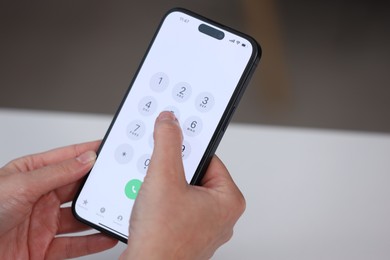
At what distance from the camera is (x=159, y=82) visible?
43cm

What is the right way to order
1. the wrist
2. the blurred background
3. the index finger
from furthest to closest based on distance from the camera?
the blurred background, the index finger, the wrist

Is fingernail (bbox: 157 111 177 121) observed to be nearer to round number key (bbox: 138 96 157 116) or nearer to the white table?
round number key (bbox: 138 96 157 116)

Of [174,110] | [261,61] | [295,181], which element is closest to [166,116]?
[174,110]

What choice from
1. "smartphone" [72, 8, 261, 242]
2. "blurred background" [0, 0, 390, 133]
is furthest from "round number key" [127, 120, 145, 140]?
"blurred background" [0, 0, 390, 133]

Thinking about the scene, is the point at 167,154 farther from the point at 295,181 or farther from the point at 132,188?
the point at 295,181

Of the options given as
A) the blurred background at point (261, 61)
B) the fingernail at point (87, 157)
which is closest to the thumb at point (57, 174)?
the fingernail at point (87, 157)

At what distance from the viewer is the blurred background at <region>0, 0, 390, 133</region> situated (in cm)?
92

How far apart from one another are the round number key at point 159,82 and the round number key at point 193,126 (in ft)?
0.11

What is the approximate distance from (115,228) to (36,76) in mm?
597

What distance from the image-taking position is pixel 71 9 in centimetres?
105

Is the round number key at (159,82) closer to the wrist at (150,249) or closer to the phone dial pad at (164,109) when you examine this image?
the phone dial pad at (164,109)

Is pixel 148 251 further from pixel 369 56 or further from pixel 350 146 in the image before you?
pixel 369 56

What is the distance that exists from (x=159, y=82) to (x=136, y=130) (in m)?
0.04

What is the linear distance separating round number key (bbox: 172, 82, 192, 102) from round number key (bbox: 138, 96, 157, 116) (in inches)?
0.7
